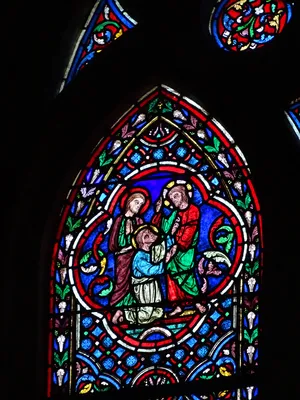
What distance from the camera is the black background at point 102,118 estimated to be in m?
12.0

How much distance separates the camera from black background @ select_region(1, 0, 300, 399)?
12.0 meters

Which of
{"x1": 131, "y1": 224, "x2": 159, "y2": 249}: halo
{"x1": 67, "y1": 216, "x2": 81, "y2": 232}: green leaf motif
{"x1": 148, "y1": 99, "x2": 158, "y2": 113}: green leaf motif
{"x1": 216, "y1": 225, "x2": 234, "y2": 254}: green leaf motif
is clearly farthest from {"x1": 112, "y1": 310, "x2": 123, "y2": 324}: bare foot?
{"x1": 148, "y1": 99, "x2": 158, "y2": 113}: green leaf motif

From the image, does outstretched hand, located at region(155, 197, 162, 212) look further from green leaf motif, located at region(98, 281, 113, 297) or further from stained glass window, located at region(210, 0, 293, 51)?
stained glass window, located at region(210, 0, 293, 51)

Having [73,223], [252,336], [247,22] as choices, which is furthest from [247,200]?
[247,22]

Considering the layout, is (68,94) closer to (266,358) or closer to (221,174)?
(221,174)

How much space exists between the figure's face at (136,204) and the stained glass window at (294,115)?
3.56ft

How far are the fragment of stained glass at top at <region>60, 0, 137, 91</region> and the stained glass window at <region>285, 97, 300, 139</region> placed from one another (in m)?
1.31

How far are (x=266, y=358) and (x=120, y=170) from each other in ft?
5.85

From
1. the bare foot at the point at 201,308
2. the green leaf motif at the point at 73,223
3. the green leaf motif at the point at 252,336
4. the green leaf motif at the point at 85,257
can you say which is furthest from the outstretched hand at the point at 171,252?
the green leaf motif at the point at 252,336

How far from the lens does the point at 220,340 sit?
11930mm

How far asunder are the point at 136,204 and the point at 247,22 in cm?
142

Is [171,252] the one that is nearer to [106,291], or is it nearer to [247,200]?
[106,291]

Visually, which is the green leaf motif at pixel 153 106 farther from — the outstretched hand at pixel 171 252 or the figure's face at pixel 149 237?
the outstretched hand at pixel 171 252

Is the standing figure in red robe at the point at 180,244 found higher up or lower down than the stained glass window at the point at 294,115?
lower down
